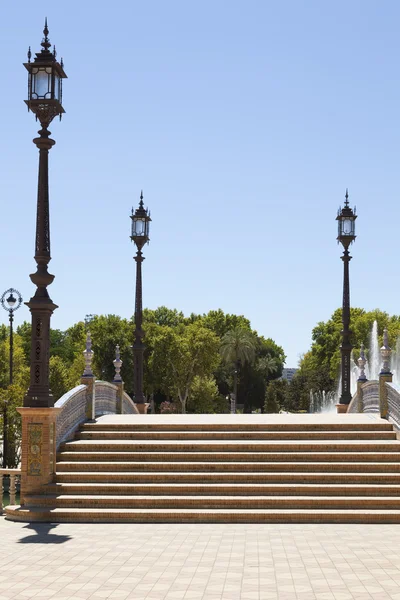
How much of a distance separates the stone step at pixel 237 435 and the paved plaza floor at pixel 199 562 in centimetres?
390

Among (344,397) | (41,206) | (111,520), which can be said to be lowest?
(111,520)

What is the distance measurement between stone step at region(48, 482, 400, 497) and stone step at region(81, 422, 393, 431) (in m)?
2.59

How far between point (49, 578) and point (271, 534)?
430 cm

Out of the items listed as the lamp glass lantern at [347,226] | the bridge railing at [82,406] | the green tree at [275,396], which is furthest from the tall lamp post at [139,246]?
the green tree at [275,396]

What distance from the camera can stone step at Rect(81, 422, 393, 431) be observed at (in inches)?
725

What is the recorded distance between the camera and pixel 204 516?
14.6 m

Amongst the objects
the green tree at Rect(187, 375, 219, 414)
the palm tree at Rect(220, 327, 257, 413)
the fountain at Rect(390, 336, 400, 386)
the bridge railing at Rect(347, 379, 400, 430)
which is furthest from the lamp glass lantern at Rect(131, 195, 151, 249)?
the palm tree at Rect(220, 327, 257, 413)

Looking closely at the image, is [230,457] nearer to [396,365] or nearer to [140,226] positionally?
[140,226]

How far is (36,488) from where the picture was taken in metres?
15.9

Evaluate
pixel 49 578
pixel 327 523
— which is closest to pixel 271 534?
pixel 327 523

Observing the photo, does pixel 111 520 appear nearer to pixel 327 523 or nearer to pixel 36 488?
pixel 36 488

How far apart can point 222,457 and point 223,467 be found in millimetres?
436

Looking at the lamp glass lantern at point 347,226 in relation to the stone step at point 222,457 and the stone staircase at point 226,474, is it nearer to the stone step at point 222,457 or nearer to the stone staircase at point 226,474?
the stone staircase at point 226,474

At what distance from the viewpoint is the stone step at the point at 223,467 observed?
16312mm
